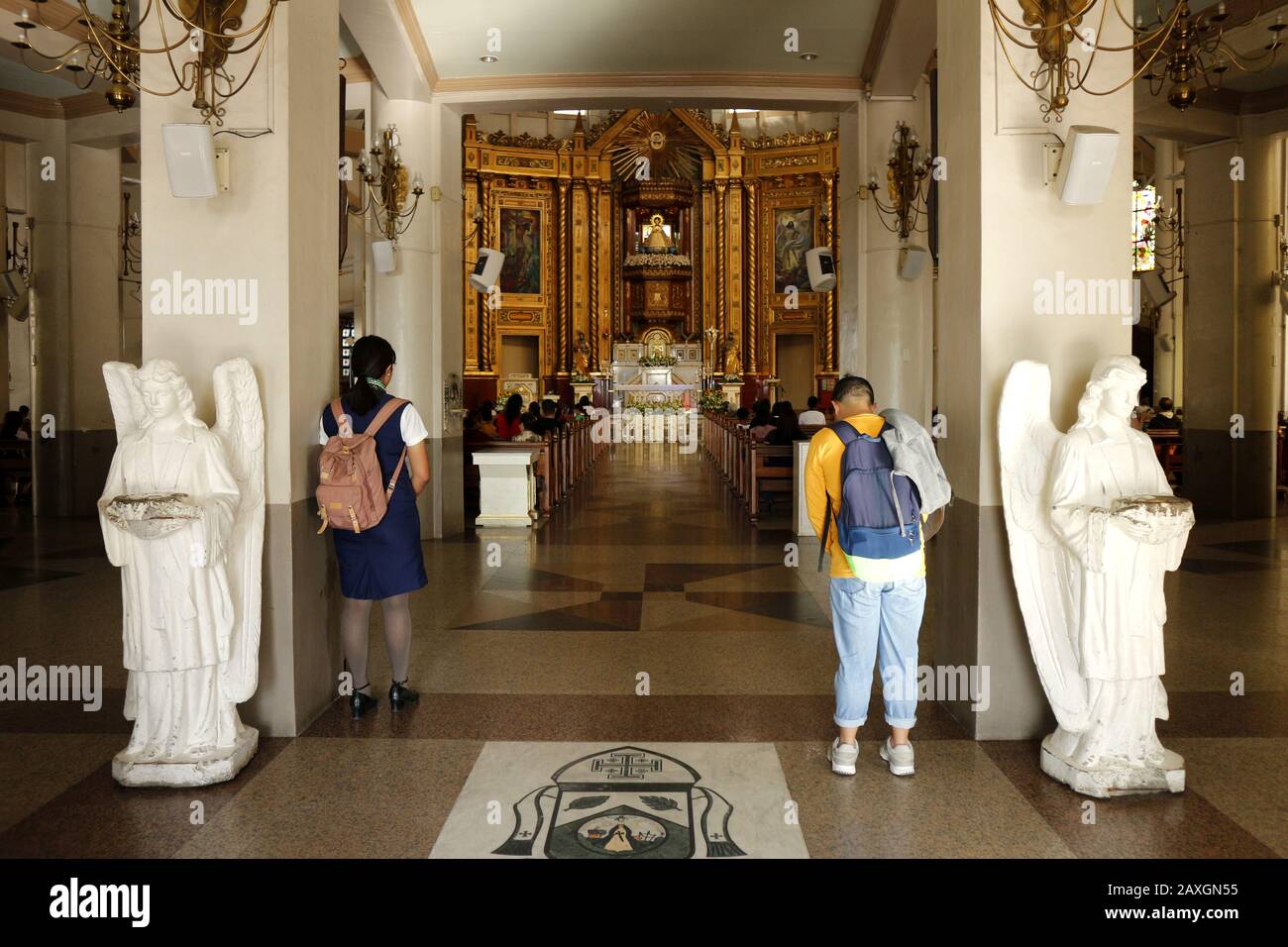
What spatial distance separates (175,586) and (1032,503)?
3073mm

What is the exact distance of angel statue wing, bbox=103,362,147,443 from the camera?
3.64 meters

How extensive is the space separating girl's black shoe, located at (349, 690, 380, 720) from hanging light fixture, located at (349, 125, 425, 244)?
18.5 ft

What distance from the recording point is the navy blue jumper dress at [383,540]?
412cm

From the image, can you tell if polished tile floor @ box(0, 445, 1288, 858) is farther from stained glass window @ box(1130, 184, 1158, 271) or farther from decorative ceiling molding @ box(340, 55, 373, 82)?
stained glass window @ box(1130, 184, 1158, 271)

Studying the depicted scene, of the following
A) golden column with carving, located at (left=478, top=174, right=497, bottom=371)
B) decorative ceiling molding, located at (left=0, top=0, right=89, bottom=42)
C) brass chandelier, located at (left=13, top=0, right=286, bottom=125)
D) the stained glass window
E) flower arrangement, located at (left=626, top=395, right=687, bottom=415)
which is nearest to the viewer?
brass chandelier, located at (left=13, top=0, right=286, bottom=125)

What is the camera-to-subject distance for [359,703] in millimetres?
4293

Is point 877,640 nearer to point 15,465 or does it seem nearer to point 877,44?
point 877,44

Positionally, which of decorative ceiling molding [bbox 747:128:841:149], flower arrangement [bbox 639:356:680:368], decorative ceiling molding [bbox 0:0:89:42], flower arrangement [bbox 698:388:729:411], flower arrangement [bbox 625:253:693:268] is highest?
decorative ceiling molding [bbox 747:128:841:149]

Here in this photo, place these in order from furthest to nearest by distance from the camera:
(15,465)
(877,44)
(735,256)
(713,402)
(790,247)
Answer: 1. (735,256)
2. (790,247)
3. (713,402)
4. (15,465)
5. (877,44)

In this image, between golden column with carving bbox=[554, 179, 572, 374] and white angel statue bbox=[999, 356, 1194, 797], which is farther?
golden column with carving bbox=[554, 179, 572, 374]

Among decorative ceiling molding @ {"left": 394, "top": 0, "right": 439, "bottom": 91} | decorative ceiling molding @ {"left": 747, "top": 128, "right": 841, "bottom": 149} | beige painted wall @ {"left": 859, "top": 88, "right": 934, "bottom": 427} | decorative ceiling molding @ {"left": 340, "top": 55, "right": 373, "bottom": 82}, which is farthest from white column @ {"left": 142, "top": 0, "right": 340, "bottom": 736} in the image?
decorative ceiling molding @ {"left": 747, "top": 128, "right": 841, "bottom": 149}

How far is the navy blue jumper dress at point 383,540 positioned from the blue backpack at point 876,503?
1807 mm

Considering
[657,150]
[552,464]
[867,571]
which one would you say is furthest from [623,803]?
[657,150]

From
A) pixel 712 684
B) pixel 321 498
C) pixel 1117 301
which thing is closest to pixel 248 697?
pixel 321 498
